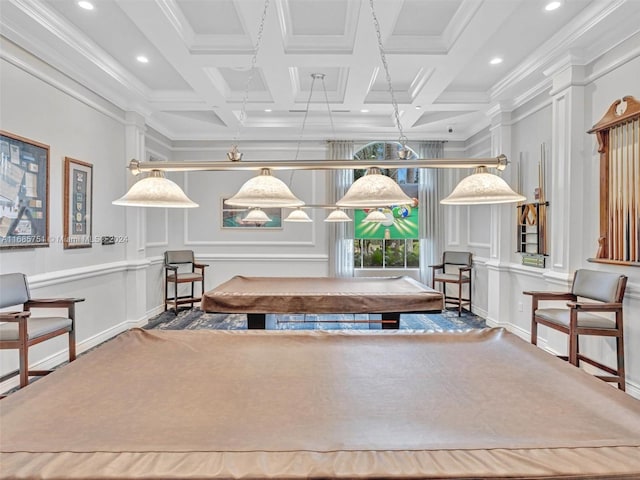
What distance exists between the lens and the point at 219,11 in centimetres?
313

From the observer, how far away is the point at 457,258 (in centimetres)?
625

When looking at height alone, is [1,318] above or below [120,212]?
below

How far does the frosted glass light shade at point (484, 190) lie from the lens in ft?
5.98

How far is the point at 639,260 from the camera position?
2.89m

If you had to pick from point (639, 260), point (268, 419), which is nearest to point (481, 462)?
point (268, 419)

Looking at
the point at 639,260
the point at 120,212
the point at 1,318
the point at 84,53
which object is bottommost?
the point at 1,318

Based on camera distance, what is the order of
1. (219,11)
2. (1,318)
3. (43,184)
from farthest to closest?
(43,184) → (219,11) → (1,318)

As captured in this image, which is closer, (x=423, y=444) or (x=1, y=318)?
(x=423, y=444)

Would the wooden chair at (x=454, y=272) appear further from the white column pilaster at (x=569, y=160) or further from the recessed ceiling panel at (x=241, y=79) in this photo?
the recessed ceiling panel at (x=241, y=79)

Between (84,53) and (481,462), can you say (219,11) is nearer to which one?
(84,53)

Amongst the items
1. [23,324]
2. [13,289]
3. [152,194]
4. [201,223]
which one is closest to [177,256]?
[201,223]

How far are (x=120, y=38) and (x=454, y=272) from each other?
5616mm

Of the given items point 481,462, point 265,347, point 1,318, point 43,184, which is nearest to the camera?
point 481,462

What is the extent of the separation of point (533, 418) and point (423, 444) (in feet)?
1.27
